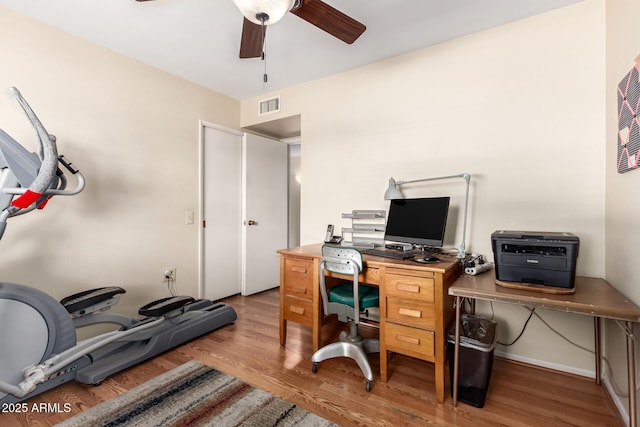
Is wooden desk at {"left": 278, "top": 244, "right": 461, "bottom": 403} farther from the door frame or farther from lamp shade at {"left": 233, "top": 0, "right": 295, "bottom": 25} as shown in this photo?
the door frame

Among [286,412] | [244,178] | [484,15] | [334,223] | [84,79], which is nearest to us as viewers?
[286,412]

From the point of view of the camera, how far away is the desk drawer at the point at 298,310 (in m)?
2.21

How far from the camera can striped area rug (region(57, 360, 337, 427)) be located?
1524 millimetres

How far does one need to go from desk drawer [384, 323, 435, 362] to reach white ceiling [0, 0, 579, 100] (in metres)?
2.16

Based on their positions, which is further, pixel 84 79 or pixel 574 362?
pixel 84 79

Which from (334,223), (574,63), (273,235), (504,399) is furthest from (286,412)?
(574,63)

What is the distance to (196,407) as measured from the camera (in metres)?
1.64

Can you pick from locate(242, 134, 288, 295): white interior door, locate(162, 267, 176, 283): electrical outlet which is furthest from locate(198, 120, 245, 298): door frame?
locate(242, 134, 288, 295): white interior door


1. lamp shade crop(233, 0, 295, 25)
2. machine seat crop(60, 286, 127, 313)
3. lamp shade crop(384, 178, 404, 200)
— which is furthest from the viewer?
lamp shade crop(384, 178, 404, 200)

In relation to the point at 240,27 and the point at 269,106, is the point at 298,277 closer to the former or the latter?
the point at 240,27

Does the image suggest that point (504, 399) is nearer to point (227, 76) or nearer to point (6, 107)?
point (227, 76)

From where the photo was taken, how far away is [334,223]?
3.00m

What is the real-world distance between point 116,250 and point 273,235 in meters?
1.86

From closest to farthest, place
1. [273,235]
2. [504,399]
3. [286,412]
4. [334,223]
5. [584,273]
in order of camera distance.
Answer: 1. [286,412]
2. [504,399]
3. [584,273]
4. [334,223]
5. [273,235]
